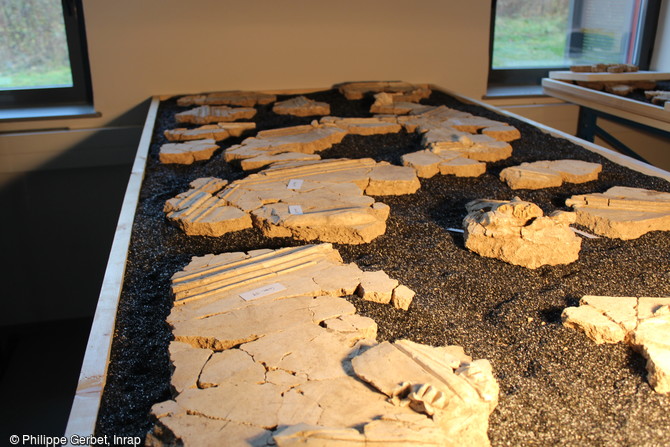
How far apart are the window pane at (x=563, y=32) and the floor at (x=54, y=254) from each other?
4.67 m

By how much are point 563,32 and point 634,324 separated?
21.1 feet

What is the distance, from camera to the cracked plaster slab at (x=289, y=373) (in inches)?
67.7

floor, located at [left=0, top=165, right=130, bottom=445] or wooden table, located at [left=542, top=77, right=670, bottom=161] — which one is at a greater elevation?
wooden table, located at [left=542, top=77, right=670, bottom=161]

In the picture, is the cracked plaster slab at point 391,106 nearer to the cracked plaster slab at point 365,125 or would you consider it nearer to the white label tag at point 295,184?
the cracked plaster slab at point 365,125

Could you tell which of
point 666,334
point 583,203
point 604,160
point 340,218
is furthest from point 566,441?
point 604,160

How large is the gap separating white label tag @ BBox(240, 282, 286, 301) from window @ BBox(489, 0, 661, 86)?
19.0ft

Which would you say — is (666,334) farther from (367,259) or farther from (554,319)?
(367,259)

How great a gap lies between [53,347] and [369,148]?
3.70 metres

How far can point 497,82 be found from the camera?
7.67m

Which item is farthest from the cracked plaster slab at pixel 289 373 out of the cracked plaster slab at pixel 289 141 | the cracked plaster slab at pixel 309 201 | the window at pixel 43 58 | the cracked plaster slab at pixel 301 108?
the window at pixel 43 58

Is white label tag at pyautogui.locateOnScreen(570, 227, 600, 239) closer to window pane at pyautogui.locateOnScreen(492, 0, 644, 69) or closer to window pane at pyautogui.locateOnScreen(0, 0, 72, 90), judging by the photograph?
window pane at pyautogui.locateOnScreen(492, 0, 644, 69)

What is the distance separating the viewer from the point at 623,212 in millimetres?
3273

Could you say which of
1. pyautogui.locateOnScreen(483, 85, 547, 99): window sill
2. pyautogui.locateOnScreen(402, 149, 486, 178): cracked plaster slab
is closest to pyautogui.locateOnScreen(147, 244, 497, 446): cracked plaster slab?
pyautogui.locateOnScreen(402, 149, 486, 178): cracked plaster slab

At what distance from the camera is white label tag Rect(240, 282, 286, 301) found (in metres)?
2.47
